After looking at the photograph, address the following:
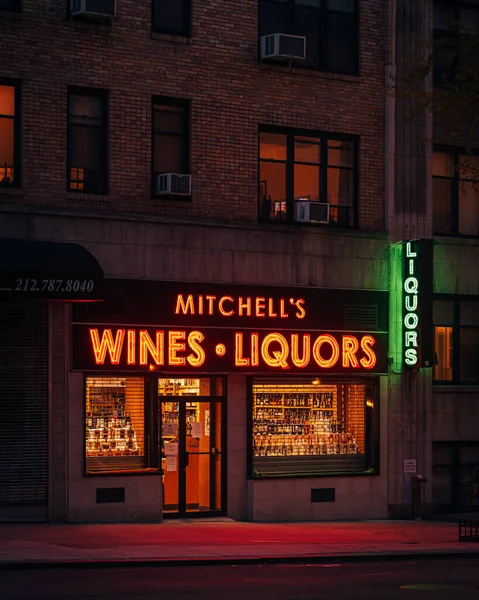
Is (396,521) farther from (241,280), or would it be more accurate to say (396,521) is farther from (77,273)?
(77,273)

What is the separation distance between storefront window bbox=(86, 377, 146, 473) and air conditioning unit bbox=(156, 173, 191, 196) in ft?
12.4

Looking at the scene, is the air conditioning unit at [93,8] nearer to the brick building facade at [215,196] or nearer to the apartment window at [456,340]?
the brick building facade at [215,196]

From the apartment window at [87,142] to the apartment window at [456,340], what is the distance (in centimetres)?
886

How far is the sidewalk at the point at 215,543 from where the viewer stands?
19750mm

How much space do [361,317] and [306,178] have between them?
328 centimetres

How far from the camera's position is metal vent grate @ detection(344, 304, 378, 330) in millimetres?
28453

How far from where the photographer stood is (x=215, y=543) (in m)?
22.4

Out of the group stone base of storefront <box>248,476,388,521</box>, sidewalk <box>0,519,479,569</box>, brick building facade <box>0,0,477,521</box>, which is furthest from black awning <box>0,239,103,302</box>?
stone base of storefront <box>248,476,388,521</box>

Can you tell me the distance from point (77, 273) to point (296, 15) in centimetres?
851

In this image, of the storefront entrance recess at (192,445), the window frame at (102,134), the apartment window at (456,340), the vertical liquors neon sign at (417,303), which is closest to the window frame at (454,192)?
the apartment window at (456,340)

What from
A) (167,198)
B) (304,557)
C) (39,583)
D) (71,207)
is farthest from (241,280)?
(39,583)

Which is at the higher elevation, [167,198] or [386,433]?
[167,198]

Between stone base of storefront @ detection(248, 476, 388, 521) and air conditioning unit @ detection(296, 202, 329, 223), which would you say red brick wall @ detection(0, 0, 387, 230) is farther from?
stone base of storefront @ detection(248, 476, 388, 521)

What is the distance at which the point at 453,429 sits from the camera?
3008 centimetres
